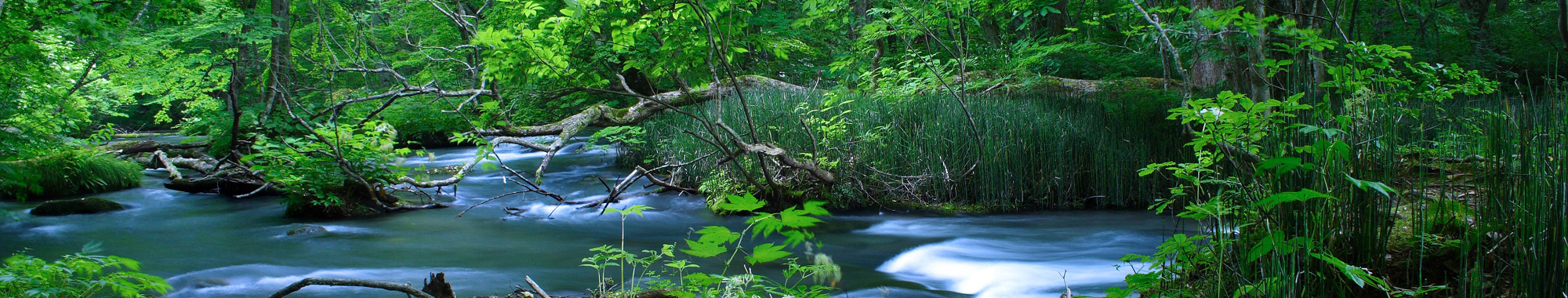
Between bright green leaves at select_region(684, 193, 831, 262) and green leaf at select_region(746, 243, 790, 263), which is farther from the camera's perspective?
green leaf at select_region(746, 243, 790, 263)

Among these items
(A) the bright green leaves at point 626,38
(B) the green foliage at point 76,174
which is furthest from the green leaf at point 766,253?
(B) the green foliage at point 76,174

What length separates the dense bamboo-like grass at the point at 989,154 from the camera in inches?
208

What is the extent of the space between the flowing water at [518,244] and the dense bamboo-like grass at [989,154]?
0.25 m

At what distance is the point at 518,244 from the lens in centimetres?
462

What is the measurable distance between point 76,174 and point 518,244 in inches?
199

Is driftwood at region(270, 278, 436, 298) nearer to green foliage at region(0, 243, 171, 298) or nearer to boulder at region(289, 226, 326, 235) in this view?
green foliage at region(0, 243, 171, 298)

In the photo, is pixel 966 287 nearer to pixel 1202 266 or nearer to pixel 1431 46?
pixel 1202 266

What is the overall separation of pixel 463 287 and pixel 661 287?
162 centimetres

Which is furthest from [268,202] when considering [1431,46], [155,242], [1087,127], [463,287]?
[1431,46]

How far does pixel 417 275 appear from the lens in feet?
12.5

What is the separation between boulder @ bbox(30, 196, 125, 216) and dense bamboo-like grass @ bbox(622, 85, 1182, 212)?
4.43 metres

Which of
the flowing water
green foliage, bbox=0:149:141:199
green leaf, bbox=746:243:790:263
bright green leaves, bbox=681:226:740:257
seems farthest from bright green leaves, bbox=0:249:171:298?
green foliage, bbox=0:149:141:199

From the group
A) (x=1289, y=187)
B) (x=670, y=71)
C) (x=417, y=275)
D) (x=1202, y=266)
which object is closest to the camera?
(x=1289, y=187)

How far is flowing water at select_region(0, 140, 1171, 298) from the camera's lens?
12.0 feet
